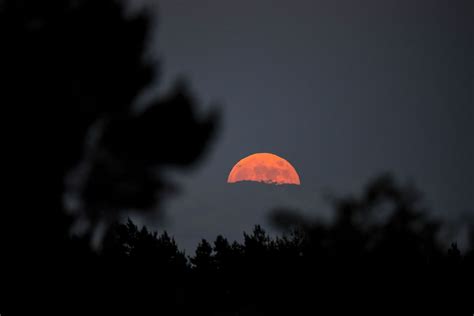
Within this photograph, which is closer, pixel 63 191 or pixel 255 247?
pixel 63 191

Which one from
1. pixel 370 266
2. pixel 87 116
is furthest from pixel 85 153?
pixel 370 266

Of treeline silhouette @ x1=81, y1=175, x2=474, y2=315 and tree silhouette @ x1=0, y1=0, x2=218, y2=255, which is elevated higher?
tree silhouette @ x1=0, y1=0, x2=218, y2=255

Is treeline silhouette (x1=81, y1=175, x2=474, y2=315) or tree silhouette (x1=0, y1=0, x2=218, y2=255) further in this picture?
tree silhouette (x1=0, y1=0, x2=218, y2=255)

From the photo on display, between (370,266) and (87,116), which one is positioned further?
(87,116)

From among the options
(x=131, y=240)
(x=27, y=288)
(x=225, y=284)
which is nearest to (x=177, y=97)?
(x=27, y=288)

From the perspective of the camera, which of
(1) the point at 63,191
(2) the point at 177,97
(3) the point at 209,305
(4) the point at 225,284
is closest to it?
(1) the point at 63,191

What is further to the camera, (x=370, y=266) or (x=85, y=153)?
(x=85, y=153)

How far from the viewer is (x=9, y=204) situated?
54.5 feet

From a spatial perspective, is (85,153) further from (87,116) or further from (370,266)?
(370,266)

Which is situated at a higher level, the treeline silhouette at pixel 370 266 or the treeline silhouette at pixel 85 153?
the treeline silhouette at pixel 85 153

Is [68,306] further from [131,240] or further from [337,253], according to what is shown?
[131,240]

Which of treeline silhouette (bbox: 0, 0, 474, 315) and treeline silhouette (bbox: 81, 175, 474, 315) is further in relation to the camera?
treeline silhouette (bbox: 0, 0, 474, 315)

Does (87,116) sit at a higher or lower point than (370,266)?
higher

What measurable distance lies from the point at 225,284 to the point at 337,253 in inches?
917
